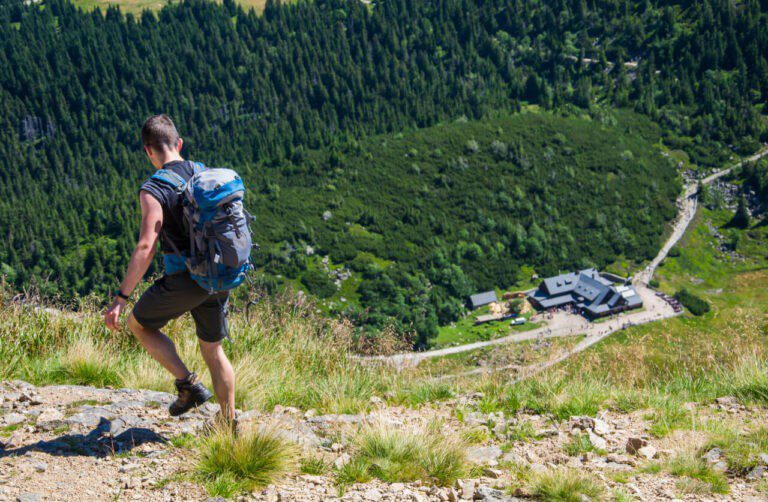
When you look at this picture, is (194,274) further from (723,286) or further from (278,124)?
(278,124)

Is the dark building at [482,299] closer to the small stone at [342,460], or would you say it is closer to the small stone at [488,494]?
the small stone at [342,460]

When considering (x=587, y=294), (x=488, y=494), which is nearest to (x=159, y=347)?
(x=488, y=494)

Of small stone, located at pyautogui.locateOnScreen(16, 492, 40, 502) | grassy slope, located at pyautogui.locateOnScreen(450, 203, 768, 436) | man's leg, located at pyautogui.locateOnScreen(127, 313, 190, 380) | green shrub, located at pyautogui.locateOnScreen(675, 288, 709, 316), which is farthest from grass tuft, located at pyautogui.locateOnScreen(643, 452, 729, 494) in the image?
green shrub, located at pyautogui.locateOnScreen(675, 288, 709, 316)

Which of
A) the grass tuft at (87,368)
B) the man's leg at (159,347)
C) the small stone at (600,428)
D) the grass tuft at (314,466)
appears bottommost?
the small stone at (600,428)

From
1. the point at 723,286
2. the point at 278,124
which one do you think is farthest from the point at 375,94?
the point at 723,286

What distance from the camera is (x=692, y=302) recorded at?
98.4 metres

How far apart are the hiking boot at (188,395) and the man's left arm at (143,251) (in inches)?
39.6

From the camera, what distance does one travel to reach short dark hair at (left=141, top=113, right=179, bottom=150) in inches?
189

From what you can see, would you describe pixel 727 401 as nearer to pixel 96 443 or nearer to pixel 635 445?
pixel 635 445

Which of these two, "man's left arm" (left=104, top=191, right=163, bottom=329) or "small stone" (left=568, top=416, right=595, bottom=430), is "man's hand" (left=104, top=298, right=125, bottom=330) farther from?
"small stone" (left=568, top=416, right=595, bottom=430)

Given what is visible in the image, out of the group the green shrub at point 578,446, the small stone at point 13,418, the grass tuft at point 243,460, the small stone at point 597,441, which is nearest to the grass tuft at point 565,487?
the green shrub at point 578,446

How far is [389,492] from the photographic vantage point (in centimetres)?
446

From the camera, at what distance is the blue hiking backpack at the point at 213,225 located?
4.42 meters

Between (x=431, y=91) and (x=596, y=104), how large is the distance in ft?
167
